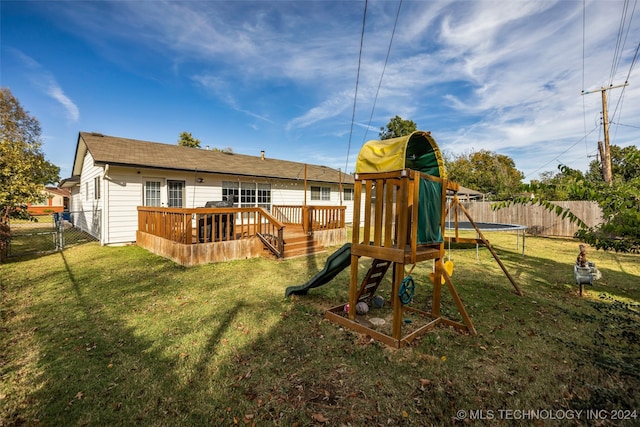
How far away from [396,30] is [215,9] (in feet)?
25.7

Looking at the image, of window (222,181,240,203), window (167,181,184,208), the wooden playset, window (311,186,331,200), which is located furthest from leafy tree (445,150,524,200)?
the wooden playset

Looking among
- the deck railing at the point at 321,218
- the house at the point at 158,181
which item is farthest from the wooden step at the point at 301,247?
the house at the point at 158,181

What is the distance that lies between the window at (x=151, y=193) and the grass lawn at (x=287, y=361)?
218 inches

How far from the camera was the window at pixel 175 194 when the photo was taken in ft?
37.2

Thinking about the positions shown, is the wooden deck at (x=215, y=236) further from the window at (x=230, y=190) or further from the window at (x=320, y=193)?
the window at (x=320, y=193)

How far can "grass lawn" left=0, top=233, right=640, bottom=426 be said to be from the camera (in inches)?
92.7

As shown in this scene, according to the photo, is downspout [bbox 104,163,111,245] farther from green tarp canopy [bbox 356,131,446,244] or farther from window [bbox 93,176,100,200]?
green tarp canopy [bbox 356,131,446,244]

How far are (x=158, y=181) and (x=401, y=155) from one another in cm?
1079

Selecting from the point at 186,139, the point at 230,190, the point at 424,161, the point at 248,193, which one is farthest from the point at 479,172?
the point at 186,139

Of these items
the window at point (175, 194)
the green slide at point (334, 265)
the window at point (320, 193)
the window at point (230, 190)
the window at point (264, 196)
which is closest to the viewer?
the green slide at point (334, 265)

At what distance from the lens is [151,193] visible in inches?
433

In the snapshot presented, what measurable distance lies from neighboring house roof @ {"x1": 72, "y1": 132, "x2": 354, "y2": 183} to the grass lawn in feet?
19.3

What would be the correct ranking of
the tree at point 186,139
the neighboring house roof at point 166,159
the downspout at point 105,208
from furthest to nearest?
1. the tree at point 186,139
2. the neighboring house roof at point 166,159
3. the downspout at point 105,208

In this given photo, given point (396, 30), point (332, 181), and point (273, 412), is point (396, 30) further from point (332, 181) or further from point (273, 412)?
point (332, 181)
